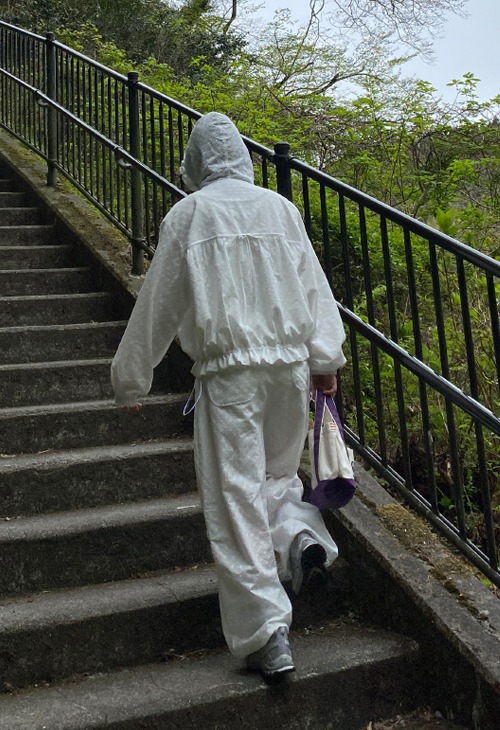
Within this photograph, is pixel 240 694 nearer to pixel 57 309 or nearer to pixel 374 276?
pixel 57 309

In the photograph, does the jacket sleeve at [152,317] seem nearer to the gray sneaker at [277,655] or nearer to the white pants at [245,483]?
the white pants at [245,483]

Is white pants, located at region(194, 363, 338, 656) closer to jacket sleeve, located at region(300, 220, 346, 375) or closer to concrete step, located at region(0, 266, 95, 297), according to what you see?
jacket sleeve, located at region(300, 220, 346, 375)

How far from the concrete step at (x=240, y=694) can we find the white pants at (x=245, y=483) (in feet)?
0.49

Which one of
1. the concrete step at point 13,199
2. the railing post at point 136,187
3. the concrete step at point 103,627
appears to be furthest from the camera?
the concrete step at point 13,199

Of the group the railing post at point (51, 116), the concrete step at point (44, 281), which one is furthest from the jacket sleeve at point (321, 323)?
the railing post at point (51, 116)

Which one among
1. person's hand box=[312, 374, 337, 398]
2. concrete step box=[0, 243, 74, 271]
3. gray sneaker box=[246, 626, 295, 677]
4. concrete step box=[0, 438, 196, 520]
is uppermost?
concrete step box=[0, 243, 74, 271]

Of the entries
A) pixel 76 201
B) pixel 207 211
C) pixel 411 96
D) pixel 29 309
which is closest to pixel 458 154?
pixel 411 96

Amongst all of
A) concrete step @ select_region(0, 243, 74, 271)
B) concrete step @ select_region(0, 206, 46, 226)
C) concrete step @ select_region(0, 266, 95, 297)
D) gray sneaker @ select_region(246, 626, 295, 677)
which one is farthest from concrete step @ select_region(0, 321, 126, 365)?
gray sneaker @ select_region(246, 626, 295, 677)

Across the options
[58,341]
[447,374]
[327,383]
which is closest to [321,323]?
[327,383]

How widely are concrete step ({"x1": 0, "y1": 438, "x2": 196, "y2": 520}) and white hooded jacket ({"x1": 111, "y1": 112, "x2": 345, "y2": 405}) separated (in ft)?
2.62

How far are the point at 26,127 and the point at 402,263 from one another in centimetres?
337

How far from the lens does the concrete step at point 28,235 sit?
557 centimetres

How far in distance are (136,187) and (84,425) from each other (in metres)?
1.75

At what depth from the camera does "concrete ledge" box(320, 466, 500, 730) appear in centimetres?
242
